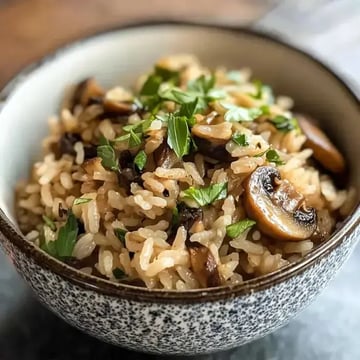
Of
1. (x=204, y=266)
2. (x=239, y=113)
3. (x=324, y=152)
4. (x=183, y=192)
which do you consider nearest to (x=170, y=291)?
(x=204, y=266)

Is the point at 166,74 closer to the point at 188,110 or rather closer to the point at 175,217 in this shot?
the point at 188,110

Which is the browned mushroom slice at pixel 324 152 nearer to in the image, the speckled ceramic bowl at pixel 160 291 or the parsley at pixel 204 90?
the speckled ceramic bowl at pixel 160 291

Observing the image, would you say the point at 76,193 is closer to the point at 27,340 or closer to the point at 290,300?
the point at 27,340

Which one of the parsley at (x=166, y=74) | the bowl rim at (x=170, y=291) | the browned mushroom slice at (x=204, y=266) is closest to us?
the bowl rim at (x=170, y=291)

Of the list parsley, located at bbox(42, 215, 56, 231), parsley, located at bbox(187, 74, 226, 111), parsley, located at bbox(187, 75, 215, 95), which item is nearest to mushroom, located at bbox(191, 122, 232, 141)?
parsley, located at bbox(187, 74, 226, 111)

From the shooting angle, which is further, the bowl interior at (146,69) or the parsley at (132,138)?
the bowl interior at (146,69)

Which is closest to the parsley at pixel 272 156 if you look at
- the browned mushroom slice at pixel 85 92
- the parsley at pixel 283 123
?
the parsley at pixel 283 123
